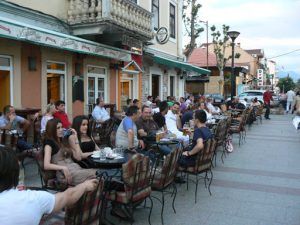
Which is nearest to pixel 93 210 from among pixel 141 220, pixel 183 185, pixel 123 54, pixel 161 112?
pixel 141 220

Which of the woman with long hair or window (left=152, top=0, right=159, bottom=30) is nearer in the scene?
the woman with long hair

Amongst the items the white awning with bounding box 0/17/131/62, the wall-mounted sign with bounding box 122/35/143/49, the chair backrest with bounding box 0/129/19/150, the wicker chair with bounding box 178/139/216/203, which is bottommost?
the wicker chair with bounding box 178/139/216/203

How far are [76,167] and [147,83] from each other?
1234cm

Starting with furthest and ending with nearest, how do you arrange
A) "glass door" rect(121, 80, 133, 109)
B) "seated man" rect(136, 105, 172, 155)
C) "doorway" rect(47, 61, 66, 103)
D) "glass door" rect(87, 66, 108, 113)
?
1. "glass door" rect(121, 80, 133, 109)
2. "glass door" rect(87, 66, 108, 113)
3. "doorway" rect(47, 61, 66, 103)
4. "seated man" rect(136, 105, 172, 155)

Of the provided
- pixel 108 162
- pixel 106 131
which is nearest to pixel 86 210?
pixel 108 162

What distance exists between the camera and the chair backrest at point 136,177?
3809mm

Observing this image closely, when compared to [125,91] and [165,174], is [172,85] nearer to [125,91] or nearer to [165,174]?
[125,91]

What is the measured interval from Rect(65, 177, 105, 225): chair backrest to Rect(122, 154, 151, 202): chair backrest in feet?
1.84

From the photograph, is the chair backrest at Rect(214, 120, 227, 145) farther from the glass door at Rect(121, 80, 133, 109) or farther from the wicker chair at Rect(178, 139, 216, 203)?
the glass door at Rect(121, 80, 133, 109)

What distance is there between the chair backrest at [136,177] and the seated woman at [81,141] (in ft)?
3.66

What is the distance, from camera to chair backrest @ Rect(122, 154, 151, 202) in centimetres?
381

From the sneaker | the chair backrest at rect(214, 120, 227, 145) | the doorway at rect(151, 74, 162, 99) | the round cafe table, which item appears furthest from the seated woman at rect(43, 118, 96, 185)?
the doorway at rect(151, 74, 162, 99)

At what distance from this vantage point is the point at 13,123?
23.6ft

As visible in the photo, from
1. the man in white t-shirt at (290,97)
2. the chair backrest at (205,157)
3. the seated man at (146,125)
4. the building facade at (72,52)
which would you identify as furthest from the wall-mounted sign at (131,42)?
the man in white t-shirt at (290,97)
